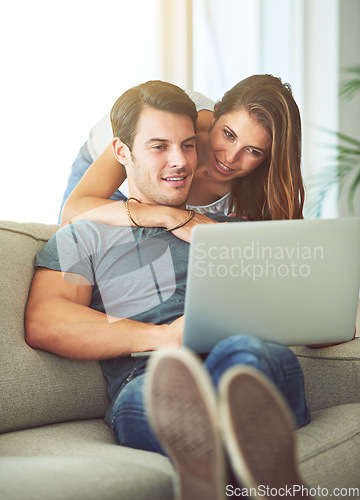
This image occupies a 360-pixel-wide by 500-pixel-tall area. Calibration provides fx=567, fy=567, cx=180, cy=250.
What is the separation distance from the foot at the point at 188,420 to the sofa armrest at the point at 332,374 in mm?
694

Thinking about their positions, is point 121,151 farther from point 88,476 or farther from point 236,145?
point 88,476

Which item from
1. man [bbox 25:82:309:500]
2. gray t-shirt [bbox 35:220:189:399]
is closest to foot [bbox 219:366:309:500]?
man [bbox 25:82:309:500]

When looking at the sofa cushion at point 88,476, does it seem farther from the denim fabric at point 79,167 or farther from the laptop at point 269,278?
the denim fabric at point 79,167

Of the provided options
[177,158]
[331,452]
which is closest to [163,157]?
[177,158]

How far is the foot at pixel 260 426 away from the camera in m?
0.71

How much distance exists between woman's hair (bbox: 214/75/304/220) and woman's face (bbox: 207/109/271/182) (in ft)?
0.07

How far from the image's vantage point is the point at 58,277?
1.33 meters

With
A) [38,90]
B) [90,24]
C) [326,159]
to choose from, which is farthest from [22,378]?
[326,159]

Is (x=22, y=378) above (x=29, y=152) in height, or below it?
below

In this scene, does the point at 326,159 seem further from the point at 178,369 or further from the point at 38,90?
the point at 178,369

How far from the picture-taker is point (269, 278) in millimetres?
1033

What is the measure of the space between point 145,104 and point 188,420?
3.43 feet

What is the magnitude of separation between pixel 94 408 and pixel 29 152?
1199mm

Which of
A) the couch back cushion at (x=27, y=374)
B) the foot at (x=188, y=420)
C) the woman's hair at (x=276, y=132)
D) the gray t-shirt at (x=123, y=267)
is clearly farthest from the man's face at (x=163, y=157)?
the foot at (x=188, y=420)
